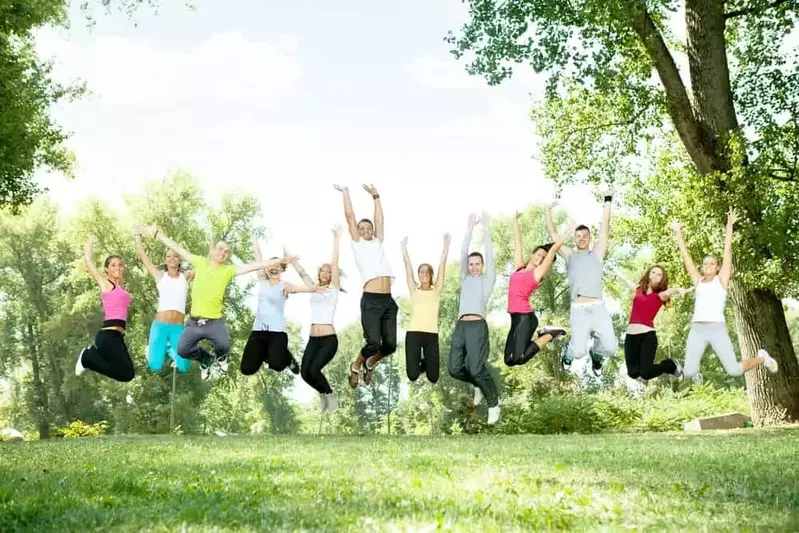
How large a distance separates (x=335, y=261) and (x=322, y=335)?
54.1 inches

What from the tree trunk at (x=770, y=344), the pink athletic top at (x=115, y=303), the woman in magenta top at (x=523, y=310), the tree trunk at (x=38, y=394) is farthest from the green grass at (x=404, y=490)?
the tree trunk at (x=38, y=394)

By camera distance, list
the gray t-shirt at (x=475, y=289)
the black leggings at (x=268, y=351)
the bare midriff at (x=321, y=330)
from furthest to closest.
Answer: the bare midriff at (x=321, y=330), the black leggings at (x=268, y=351), the gray t-shirt at (x=475, y=289)

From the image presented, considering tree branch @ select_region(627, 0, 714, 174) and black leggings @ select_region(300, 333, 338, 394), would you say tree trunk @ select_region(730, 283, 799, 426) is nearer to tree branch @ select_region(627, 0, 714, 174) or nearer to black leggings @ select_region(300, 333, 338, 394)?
tree branch @ select_region(627, 0, 714, 174)

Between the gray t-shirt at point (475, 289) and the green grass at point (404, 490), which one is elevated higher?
the gray t-shirt at point (475, 289)

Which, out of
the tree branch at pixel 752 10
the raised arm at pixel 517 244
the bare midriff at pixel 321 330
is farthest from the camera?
the tree branch at pixel 752 10

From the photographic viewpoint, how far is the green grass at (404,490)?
18.4 ft

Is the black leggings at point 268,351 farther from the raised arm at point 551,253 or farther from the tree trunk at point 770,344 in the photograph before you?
the tree trunk at point 770,344

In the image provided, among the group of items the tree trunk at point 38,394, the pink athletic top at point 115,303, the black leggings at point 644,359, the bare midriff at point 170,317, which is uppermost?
the pink athletic top at point 115,303

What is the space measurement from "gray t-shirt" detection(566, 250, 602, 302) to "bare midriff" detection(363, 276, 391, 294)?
2.66 metres

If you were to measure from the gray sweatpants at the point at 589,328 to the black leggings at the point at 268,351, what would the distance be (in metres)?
4.25

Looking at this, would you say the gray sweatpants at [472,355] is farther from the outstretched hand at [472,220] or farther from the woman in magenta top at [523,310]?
the outstretched hand at [472,220]

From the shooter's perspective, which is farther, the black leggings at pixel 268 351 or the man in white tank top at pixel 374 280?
the black leggings at pixel 268 351

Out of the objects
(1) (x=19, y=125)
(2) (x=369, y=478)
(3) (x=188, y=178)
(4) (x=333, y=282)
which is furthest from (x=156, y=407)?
(2) (x=369, y=478)

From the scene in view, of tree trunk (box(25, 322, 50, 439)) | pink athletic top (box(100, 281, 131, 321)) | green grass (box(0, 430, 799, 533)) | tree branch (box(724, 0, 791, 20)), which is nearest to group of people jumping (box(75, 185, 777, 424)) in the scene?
pink athletic top (box(100, 281, 131, 321))
